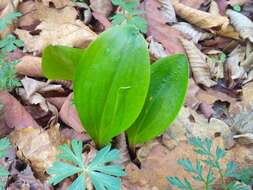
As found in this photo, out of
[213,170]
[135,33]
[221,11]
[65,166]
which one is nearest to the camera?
[65,166]

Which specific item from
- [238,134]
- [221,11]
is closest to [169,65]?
[238,134]

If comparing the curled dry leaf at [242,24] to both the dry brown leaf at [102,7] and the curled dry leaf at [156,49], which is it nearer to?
the curled dry leaf at [156,49]

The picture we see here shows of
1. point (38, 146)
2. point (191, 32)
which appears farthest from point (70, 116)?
point (191, 32)

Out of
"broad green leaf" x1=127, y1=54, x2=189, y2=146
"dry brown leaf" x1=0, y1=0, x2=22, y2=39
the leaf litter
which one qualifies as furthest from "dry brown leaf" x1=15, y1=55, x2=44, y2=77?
"broad green leaf" x1=127, y1=54, x2=189, y2=146

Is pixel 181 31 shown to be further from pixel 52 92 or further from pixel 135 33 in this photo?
pixel 135 33

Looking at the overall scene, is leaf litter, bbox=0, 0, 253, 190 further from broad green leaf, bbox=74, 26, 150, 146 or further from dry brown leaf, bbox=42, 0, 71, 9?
broad green leaf, bbox=74, 26, 150, 146

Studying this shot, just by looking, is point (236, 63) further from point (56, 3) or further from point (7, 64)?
point (7, 64)

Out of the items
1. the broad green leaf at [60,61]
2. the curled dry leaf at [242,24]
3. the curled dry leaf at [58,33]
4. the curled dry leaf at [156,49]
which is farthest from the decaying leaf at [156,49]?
the broad green leaf at [60,61]
